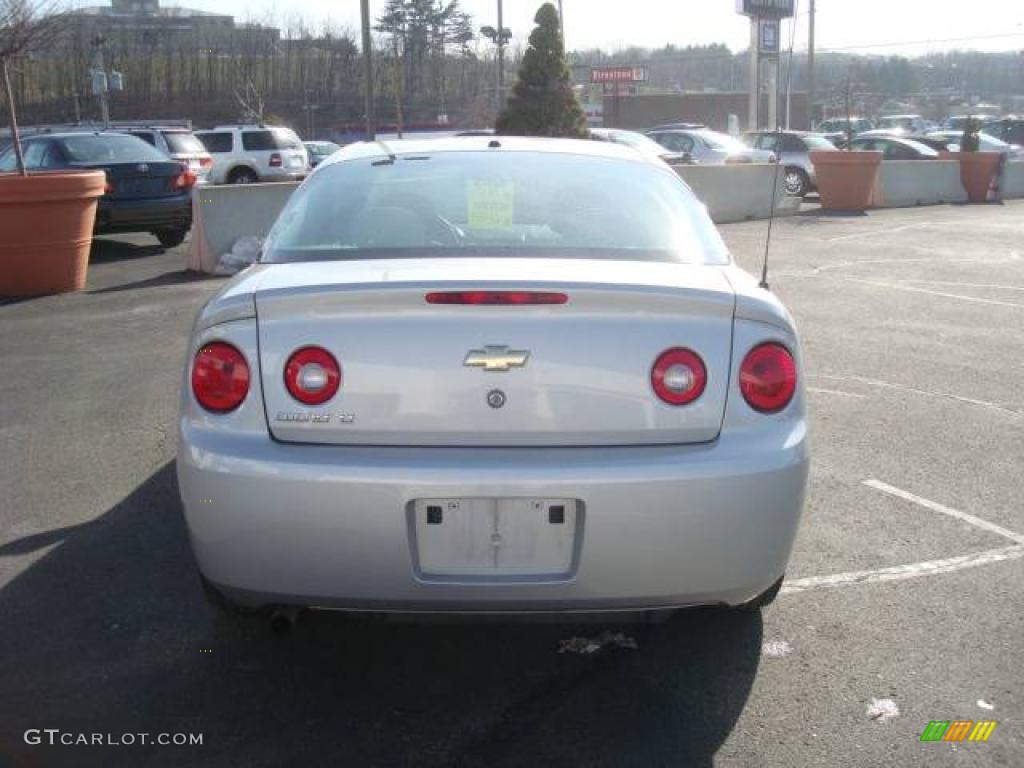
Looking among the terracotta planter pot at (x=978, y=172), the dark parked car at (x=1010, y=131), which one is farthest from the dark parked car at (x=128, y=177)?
the dark parked car at (x=1010, y=131)

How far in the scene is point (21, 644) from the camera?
136 inches

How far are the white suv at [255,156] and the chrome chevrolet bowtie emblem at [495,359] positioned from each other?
21.6 m

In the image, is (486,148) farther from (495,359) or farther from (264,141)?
(264,141)

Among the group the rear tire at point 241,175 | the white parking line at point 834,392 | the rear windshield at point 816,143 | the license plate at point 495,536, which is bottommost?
the white parking line at point 834,392

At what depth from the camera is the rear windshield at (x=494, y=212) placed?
347 cm

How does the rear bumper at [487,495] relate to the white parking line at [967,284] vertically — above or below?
above

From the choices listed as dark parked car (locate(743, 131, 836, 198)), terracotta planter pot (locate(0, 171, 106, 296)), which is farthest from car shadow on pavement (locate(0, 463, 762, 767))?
dark parked car (locate(743, 131, 836, 198))

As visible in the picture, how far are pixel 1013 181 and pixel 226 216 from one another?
19.0 metres

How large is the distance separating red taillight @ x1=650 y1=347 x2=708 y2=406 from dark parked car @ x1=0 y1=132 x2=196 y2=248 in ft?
37.8

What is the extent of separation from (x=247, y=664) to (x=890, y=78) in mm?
113534

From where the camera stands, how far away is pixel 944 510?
183 inches

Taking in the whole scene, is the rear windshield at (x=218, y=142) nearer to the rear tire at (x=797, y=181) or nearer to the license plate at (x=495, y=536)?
the rear tire at (x=797, y=181)

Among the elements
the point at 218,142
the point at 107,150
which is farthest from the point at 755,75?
the point at 107,150

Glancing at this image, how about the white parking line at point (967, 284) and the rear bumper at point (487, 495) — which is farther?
the white parking line at point (967, 284)
